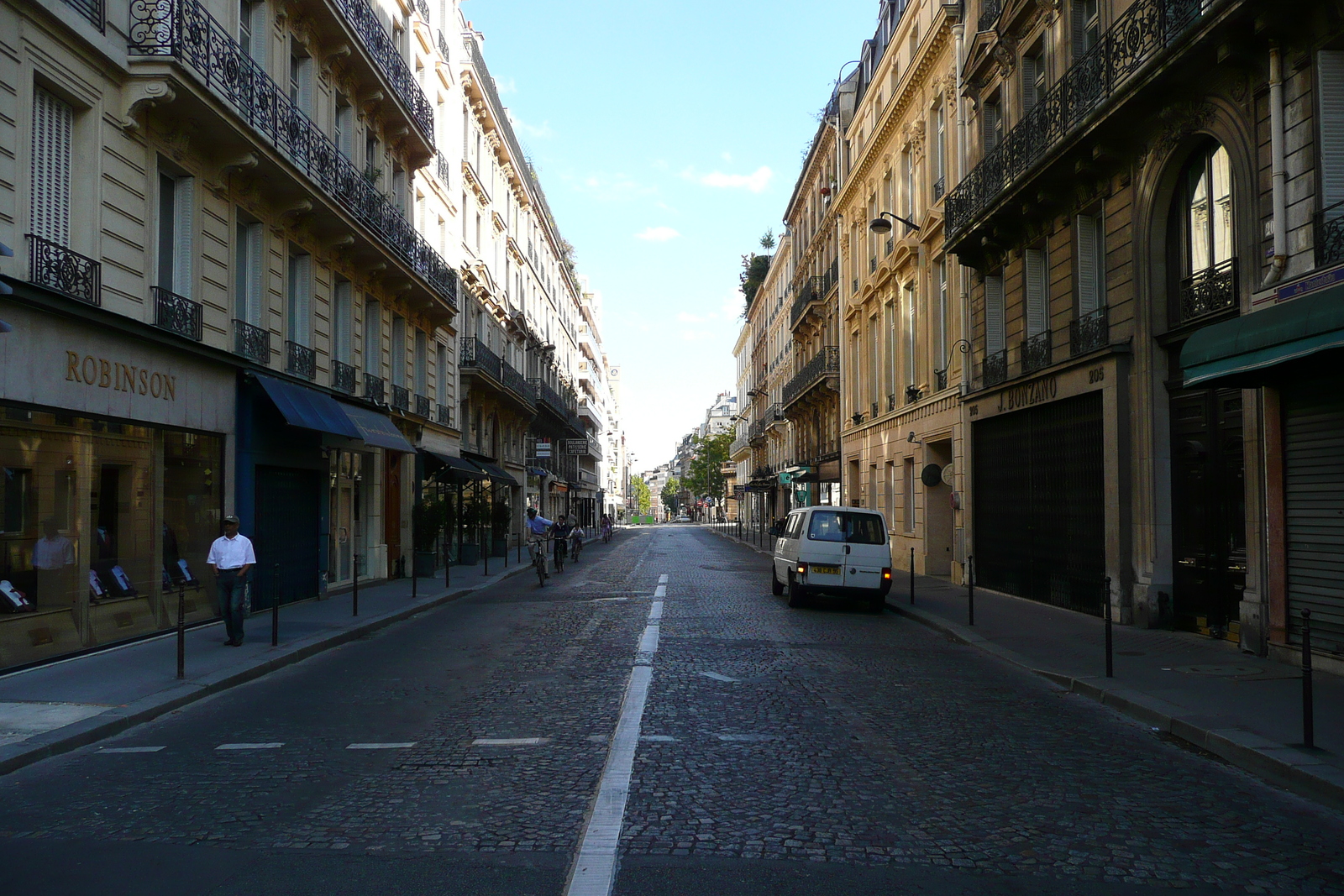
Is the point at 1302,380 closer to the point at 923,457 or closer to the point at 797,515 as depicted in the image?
the point at 797,515

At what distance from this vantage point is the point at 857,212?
33750 mm

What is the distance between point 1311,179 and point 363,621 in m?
13.0

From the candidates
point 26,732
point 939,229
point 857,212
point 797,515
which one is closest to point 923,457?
point 939,229

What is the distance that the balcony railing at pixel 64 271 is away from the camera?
35.2 ft

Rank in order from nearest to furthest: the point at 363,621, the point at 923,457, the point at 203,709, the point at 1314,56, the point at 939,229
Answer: the point at 203,709, the point at 1314,56, the point at 363,621, the point at 939,229, the point at 923,457

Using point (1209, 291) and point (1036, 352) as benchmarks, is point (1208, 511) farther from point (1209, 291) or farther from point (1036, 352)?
point (1036, 352)

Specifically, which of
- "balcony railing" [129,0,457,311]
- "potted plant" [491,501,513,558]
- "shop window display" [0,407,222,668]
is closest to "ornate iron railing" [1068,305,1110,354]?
"balcony railing" [129,0,457,311]

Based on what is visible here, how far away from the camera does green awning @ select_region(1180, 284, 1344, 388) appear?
859 centimetres

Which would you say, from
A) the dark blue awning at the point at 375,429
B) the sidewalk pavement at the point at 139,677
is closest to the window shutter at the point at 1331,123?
the sidewalk pavement at the point at 139,677

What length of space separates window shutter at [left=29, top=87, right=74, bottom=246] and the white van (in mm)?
11659

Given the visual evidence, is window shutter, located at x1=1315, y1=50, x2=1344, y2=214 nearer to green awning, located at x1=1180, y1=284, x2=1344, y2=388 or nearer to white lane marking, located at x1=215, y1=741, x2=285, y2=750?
green awning, located at x1=1180, y1=284, x2=1344, y2=388

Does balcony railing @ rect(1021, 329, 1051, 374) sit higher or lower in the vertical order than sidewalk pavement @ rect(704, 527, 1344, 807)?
higher

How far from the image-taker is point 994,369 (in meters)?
20.2

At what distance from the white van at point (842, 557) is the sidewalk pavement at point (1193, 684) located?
124cm
